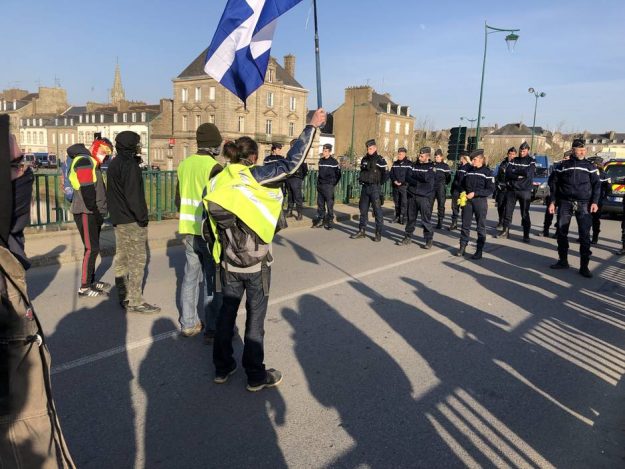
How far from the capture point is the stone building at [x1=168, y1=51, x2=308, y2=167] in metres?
56.8

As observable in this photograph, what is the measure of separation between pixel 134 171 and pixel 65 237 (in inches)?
182

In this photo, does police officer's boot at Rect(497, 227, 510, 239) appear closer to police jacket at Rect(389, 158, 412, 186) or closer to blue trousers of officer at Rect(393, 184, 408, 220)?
blue trousers of officer at Rect(393, 184, 408, 220)

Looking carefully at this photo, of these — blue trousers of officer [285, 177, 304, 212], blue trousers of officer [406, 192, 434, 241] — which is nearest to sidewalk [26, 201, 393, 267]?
blue trousers of officer [285, 177, 304, 212]

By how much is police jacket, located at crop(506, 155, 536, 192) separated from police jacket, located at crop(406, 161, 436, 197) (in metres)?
A: 2.70

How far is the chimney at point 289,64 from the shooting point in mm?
64188

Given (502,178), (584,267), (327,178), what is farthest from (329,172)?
(584,267)

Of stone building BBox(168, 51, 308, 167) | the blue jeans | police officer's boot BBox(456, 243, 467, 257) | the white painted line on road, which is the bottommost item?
the white painted line on road

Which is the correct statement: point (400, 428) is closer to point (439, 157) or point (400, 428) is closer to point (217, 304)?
point (217, 304)

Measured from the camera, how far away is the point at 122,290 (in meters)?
5.52

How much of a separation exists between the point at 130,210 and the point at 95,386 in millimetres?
2009

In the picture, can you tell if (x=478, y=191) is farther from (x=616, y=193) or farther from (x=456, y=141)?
(x=456, y=141)

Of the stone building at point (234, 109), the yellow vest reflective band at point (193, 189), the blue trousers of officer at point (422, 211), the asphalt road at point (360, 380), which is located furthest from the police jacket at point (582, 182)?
the stone building at point (234, 109)

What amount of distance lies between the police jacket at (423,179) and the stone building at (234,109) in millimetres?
48307

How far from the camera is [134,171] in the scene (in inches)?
202
